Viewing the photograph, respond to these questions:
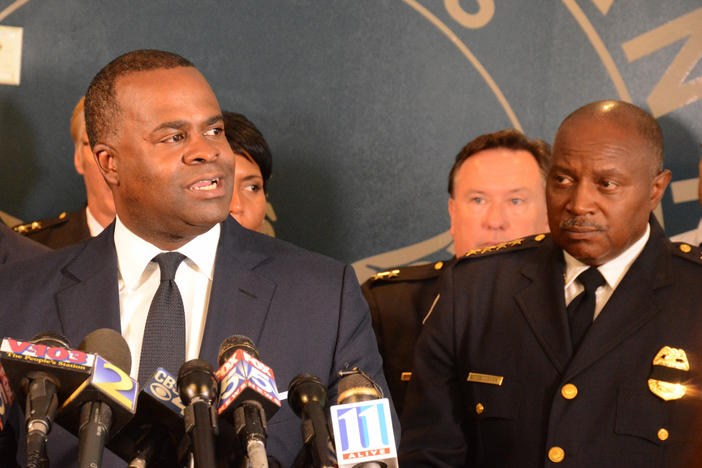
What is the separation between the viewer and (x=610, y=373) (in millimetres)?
2297

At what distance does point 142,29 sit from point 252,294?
2.21 meters

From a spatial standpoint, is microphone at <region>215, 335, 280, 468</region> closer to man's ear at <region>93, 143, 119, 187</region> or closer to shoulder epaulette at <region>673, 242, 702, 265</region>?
man's ear at <region>93, 143, 119, 187</region>

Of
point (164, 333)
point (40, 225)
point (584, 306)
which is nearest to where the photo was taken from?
point (164, 333)

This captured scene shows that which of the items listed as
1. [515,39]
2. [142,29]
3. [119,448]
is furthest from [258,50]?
[119,448]

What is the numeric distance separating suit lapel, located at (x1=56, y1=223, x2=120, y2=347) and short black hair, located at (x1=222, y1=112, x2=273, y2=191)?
134cm

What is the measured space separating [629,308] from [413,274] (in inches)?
49.1

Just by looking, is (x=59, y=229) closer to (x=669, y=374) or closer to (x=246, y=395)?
(x=669, y=374)

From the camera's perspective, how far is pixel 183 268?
6.93 feet

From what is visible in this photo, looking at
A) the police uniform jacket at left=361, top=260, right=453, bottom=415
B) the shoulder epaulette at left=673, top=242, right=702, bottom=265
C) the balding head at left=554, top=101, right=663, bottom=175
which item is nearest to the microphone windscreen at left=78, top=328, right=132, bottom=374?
the balding head at left=554, top=101, right=663, bottom=175

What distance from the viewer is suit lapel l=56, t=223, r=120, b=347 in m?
2.02

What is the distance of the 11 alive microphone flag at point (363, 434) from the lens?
49.8 inches

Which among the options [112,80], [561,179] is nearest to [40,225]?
[112,80]

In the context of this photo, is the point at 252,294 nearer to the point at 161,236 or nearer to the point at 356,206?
the point at 161,236

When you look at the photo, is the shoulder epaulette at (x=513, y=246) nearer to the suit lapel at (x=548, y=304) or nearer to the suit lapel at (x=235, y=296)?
the suit lapel at (x=548, y=304)
